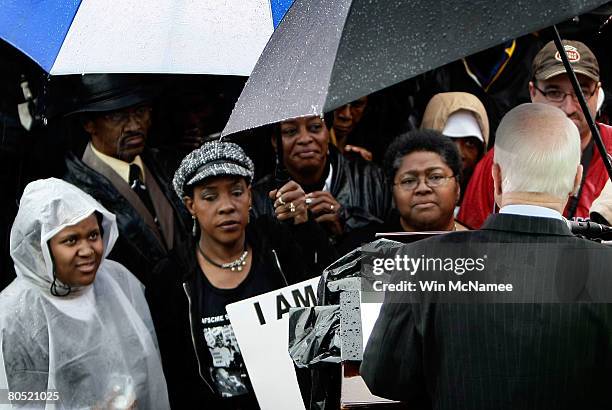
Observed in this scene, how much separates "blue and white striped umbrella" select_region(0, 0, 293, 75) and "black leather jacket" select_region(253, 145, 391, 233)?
3.91 feet

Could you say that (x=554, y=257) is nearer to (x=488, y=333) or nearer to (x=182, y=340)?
(x=488, y=333)

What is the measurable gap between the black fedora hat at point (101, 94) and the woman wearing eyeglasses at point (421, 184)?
133 centimetres

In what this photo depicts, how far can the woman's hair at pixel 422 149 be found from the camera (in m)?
5.18

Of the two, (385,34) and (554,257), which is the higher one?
(385,34)

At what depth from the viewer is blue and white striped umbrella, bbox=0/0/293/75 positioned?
4.16 meters

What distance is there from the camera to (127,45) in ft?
14.3

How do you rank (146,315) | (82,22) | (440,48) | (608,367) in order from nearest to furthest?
(440,48), (608,367), (82,22), (146,315)

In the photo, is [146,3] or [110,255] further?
[110,255]

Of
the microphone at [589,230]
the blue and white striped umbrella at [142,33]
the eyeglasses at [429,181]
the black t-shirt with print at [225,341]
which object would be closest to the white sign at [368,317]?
the microphone at [589,230]

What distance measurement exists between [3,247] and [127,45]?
1581mm

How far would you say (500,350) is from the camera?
3021 mm

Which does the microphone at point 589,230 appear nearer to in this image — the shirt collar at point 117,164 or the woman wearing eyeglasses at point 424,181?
the woman wearing eyeglasses at point 424,181

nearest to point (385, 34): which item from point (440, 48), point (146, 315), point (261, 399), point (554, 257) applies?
point (440, 48)

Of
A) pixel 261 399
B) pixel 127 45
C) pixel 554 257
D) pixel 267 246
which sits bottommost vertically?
pixel 261 399
